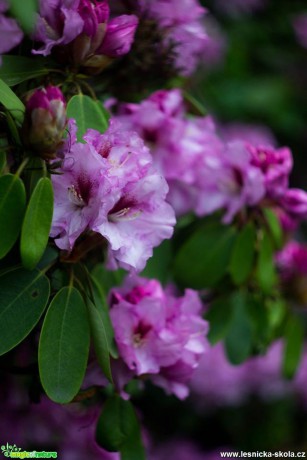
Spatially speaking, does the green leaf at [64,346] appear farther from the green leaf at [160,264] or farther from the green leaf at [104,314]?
the green leaf at [160,264]

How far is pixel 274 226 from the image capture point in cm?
149

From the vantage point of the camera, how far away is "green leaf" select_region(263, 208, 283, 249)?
4.83ft

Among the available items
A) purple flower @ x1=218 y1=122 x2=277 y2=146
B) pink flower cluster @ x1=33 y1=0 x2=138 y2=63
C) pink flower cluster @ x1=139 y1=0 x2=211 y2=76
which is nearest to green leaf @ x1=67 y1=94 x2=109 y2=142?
pink flower cluster @ x1=33 y1=0 x2=138 y2=63

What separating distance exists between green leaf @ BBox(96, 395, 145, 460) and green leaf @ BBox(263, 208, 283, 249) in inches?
18.6

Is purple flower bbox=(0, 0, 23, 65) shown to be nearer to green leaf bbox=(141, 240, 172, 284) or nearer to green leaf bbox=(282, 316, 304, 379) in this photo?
green leaf bbox=(141, 240, 172, 284)

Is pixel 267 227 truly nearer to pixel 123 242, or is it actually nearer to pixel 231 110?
pixel 123 242

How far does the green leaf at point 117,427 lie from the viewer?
1213 millimetres

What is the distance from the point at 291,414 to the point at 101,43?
2052 mm

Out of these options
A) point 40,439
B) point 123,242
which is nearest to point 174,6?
point 123,242

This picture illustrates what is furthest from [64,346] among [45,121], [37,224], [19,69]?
[19,69]

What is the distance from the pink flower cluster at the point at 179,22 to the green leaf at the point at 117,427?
702 millimetres

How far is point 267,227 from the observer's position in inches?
57.4

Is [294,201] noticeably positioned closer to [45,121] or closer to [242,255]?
[242,255]

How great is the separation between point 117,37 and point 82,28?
0.07 meters
